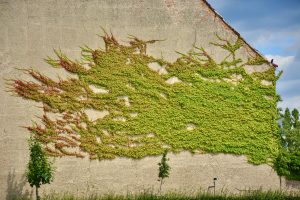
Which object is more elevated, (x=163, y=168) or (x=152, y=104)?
(x=152, y=104)

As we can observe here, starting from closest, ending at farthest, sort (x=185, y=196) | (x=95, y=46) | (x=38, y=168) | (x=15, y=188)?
1. (x=38, y=168)
2. (x=15, y=188)
3. (x=185, y=196)
4. (x=95, y=46)

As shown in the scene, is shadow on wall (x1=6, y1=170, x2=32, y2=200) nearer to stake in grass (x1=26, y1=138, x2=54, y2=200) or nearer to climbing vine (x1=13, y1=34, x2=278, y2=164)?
stake in grass (x1=26, y1=138, x2=54, y2=200)

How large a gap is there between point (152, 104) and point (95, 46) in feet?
9.89

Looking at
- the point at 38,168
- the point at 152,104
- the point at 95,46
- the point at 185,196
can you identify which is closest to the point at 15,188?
the point at 38,168

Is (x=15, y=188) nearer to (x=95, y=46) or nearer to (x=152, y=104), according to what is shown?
(x=152, y=104)

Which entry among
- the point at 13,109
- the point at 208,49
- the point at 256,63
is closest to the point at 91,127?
the point at 13,109

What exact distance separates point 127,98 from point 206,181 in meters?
4.27

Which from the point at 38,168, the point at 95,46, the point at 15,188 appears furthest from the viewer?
the point at 95,46

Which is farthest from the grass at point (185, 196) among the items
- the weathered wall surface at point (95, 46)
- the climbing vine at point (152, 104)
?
the climbing vine at point (152, 104)

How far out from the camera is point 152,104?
55.3ft

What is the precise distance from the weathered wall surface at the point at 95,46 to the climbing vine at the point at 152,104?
1.08ft

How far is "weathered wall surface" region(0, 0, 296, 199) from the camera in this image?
16.0 m

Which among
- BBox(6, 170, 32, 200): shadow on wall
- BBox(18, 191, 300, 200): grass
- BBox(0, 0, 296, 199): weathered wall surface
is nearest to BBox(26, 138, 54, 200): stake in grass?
BBox(18, 191, 300, 200): grass

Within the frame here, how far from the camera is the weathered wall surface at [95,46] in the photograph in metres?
16.0
